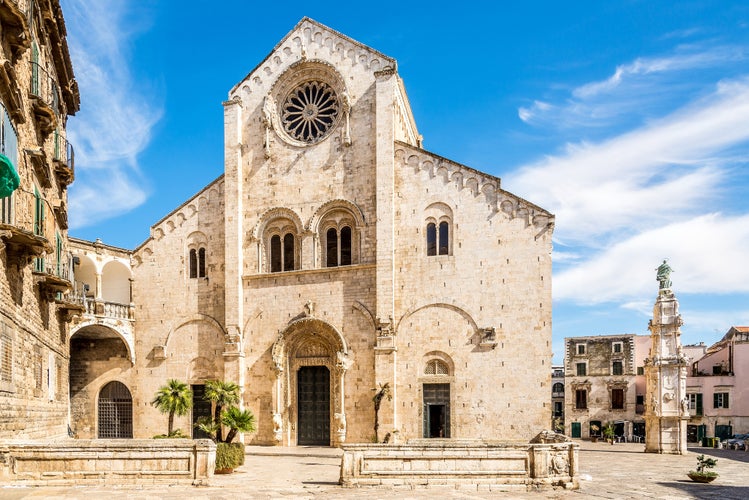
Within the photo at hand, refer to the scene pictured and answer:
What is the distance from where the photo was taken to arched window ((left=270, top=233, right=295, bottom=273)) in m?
29.5

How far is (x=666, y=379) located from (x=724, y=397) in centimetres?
2019

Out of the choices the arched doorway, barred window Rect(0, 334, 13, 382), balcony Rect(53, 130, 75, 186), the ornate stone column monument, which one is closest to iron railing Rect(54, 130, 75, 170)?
balcony Rect(53, 130, 75, 186)

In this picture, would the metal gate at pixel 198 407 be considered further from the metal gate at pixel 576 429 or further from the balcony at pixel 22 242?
the metal gate at pixel 576 429

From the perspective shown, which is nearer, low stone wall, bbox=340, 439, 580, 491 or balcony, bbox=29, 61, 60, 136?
low stone wall, bbox=340, 439, 580, 491

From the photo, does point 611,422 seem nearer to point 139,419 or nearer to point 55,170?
point 139,419

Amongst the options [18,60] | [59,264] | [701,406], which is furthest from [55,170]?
[701,406]

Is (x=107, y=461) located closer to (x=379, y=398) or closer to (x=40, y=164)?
(x=40, y=164)

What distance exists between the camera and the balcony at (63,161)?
61.7ft

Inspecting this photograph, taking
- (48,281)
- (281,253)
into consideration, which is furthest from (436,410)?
(48,281)

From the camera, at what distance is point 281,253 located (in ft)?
97.0

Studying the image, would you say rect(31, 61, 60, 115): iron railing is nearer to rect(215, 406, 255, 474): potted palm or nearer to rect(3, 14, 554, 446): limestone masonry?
rect(3, 14, 554, 446): limestone masonry

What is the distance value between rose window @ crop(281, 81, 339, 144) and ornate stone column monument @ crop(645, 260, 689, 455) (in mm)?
17309

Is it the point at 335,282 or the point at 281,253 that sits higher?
the point at 281,253

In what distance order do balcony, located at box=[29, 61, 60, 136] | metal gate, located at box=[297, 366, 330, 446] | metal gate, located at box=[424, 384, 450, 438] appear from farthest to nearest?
metal gate, located at box=[297, 366, 330, 446], metal gate, located at box=[424, 384, 450, 438], balcony, located at box=[29, 61, 60, 136]
